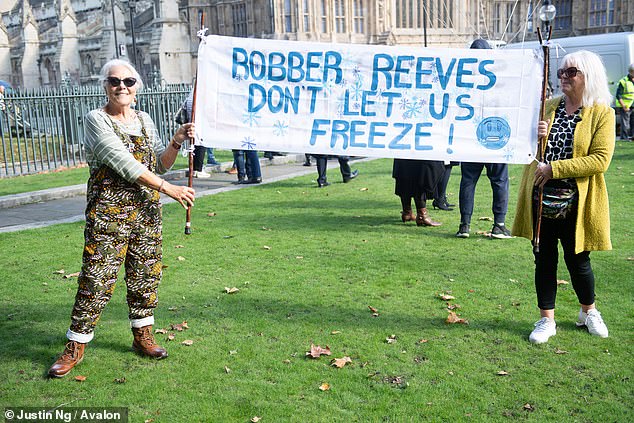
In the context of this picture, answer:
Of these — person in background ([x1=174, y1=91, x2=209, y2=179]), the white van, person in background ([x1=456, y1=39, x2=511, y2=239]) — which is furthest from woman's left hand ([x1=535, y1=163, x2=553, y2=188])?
the white van

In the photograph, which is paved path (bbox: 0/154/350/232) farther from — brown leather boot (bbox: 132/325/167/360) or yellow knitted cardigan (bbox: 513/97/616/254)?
yellow knitted cardigan (bbox: 513/97/616/254)

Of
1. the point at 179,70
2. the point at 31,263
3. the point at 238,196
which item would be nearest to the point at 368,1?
the point at 179,70

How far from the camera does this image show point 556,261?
4711 millimetres

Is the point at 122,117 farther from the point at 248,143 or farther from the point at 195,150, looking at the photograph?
the point at 195,150

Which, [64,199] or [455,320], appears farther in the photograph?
[64,199]

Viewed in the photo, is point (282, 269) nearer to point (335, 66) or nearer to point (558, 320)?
point (335, 66)

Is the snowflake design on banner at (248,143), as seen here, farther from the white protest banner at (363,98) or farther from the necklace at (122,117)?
the necklace at (122,117)

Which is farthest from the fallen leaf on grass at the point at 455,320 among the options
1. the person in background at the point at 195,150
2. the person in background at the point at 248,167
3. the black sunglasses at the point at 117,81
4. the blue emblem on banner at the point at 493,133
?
the person in background at the point at 195,150

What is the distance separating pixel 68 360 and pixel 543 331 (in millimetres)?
3192

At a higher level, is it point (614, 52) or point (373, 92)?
point (614, 52)

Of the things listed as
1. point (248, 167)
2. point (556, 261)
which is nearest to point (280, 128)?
point (556, 261)

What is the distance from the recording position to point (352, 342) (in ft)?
15.7

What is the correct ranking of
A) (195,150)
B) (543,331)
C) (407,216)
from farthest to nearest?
(195,150)
(407,216)
(543,331)

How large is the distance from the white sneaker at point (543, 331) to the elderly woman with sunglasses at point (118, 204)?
252 centimetres
